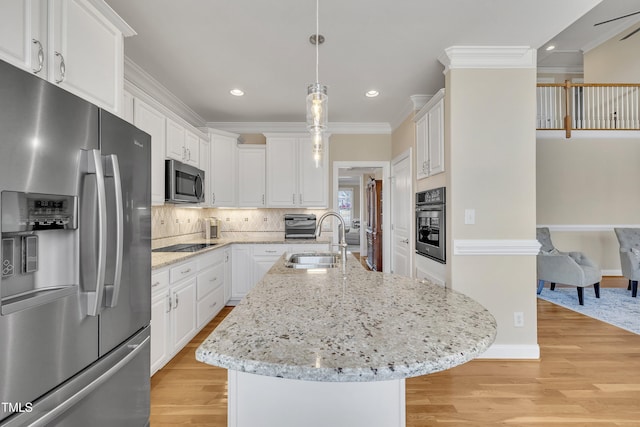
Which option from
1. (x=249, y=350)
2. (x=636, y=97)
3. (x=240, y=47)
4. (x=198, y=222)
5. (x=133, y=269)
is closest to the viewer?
(x=249, y=350)

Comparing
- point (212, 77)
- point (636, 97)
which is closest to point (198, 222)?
point (212, 77)

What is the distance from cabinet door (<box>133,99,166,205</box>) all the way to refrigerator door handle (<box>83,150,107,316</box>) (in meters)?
1.56

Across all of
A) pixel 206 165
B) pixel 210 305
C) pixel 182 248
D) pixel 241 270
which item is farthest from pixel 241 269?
pixel 206 165

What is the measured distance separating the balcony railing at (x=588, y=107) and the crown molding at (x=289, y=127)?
2.86 metres

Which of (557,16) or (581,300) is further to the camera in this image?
(581,300)

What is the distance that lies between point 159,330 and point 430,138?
2.90 m

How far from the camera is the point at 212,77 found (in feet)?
9.92

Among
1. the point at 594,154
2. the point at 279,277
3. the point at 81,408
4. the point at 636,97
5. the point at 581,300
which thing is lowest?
the point at 581,300

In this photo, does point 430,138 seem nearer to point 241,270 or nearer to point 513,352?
point 513,352

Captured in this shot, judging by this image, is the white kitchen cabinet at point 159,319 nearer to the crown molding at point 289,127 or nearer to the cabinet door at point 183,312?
the cabinet door at point 183,312

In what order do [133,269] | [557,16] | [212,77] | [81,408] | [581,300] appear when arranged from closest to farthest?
[81,408] < [133,269] < [557,16] < [212,77] < [581,300]

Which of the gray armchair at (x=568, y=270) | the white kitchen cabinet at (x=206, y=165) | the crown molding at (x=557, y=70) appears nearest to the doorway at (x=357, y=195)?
the white kitchen cabinet at (x=206, y=165)

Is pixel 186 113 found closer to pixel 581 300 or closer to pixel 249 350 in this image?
pixel 249 350

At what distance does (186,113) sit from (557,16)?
3.87 meters
